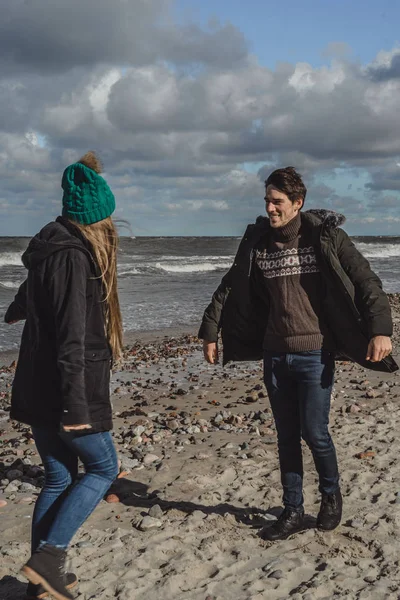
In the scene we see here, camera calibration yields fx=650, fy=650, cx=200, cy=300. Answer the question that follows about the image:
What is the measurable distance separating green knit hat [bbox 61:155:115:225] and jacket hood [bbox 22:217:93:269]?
8 centimetres

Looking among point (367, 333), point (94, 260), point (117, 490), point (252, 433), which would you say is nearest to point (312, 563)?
point (367, 333)

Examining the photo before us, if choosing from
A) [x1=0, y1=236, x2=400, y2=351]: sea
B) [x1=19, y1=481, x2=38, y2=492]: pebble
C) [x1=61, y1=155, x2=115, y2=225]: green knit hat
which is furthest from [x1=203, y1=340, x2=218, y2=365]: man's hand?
[x1=0, y1=236, x2=400, y2=351]: sea

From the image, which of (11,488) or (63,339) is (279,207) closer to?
(63,339)

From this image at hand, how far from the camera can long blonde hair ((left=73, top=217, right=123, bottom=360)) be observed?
130 inches

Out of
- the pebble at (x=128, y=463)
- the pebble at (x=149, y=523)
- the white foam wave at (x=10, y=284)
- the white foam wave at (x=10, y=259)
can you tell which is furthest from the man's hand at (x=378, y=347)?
the white foam wave at (x=10, y=259)

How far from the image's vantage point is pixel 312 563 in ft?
13.5

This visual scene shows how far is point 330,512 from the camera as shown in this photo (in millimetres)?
4484

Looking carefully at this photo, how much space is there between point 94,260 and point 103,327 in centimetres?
36

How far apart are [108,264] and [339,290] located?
1.55 meters

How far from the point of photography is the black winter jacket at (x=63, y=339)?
10.3ft

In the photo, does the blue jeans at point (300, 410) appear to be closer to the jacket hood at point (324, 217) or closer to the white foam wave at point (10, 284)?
the jacket hood at point (324, 217)

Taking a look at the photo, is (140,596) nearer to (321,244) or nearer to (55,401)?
(55,401)

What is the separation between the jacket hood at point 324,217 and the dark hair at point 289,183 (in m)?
0.12

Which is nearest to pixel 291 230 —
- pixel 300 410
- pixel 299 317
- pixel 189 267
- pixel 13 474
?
pixel 299 317
